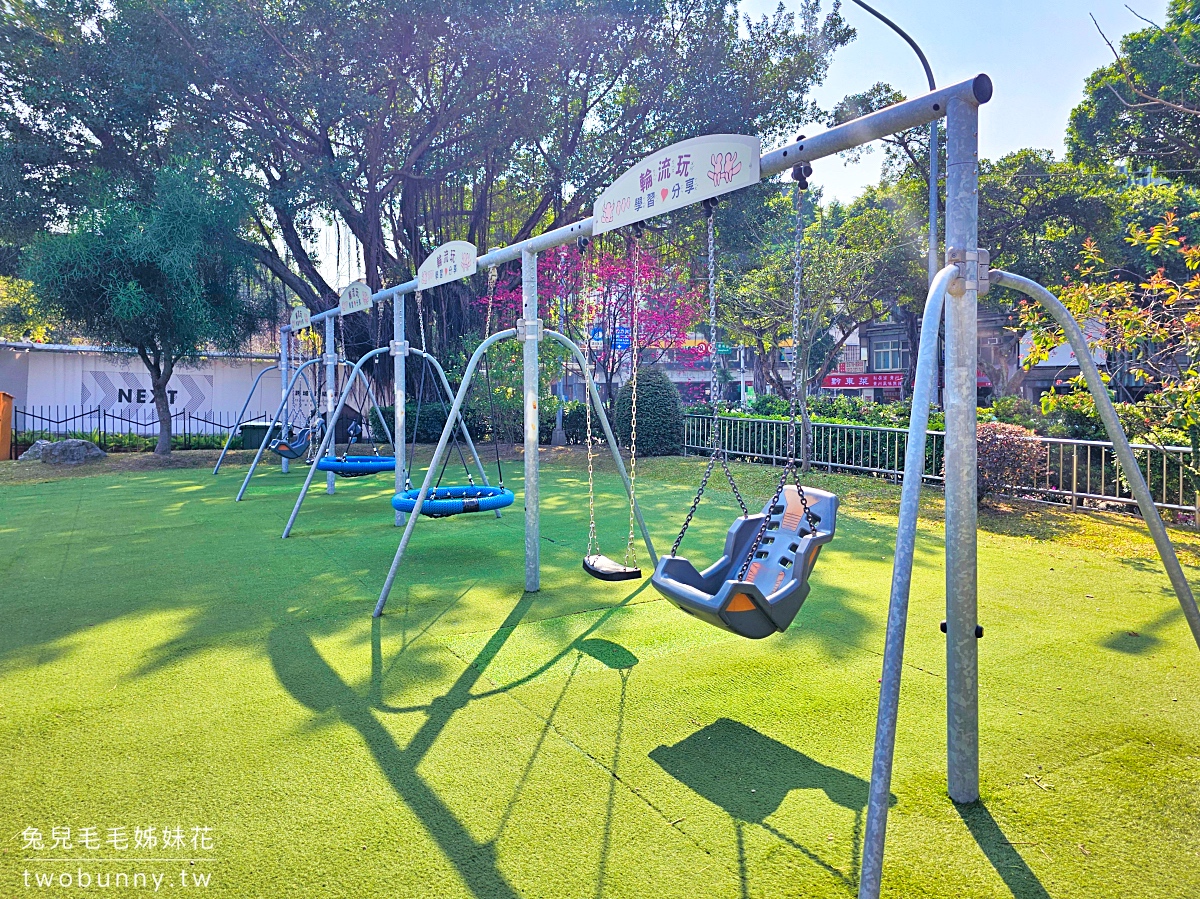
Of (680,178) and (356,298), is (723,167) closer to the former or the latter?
(680,178)

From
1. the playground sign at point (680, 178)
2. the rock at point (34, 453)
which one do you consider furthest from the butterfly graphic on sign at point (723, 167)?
the rock at point (34, 453)

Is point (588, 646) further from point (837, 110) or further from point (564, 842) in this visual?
point (837, 110)

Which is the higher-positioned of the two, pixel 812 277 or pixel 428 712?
pixel 812 277

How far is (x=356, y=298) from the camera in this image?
26.7ft

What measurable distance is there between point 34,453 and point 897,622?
16590mm

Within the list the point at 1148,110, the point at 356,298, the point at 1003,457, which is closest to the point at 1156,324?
the point at 1003,457

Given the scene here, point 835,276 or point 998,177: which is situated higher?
point 998,177

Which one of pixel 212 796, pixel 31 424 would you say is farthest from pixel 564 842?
pixel 31 424

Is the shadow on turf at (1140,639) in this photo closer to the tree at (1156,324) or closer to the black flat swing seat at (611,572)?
the tree at (1156,324)

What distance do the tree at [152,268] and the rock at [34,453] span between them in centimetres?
216

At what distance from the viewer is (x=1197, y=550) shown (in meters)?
6.03

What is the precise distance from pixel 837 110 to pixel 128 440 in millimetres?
17292

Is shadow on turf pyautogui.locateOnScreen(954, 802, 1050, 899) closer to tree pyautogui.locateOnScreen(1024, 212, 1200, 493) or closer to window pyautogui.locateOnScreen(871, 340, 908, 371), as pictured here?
tree pyautogui.locateOnScreen(1024, 212, 1200, 493)

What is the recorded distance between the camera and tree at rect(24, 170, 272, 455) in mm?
12352
